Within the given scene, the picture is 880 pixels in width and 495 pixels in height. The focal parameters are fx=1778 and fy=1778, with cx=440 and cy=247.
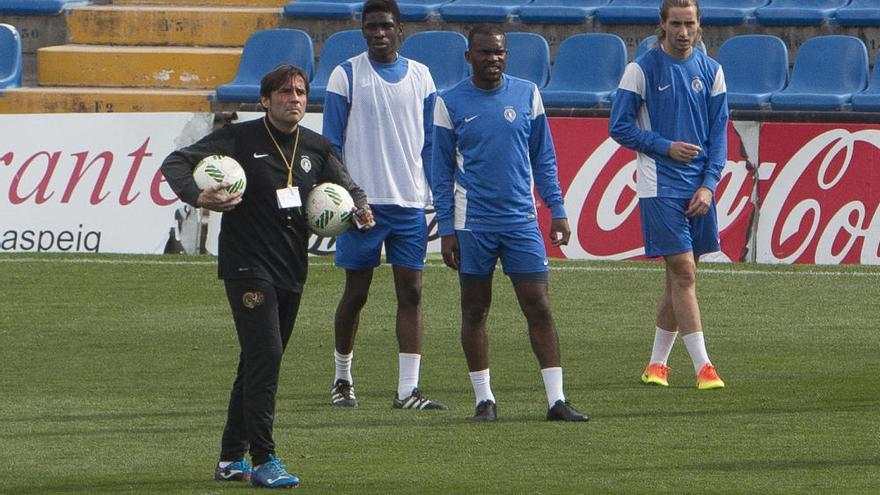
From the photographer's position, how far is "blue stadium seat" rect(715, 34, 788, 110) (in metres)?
16.4

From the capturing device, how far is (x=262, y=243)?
22.2ft

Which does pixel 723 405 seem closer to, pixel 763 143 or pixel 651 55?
pixel 651 55

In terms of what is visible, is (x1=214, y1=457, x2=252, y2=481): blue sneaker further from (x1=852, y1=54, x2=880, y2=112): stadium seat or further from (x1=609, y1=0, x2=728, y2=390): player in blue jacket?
(x1=852, y1=54, x2=880, y2=112): stadium seat

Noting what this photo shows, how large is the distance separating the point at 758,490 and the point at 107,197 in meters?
9.59

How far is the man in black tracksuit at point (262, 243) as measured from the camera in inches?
262

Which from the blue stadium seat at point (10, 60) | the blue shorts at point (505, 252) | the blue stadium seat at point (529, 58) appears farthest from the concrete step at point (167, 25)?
the blue shorts at point (505, 252)

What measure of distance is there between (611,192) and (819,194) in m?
1.66

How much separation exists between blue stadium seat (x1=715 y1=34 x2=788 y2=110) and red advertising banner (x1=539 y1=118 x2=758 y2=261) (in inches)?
84.7

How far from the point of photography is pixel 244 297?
6711mm

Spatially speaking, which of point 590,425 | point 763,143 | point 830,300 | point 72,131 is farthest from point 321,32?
point 590,425

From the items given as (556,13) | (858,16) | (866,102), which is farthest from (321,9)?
(866,102)

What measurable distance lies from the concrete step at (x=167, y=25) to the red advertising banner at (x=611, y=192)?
5655 mm

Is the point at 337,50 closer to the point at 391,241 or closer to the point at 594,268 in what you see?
the point at 594,268

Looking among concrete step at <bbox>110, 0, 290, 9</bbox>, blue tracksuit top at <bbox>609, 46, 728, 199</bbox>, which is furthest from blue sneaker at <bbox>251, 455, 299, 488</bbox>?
concrete step at <bbox>110, 0, 290, 9</bbox>
